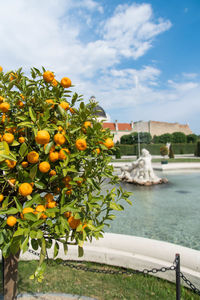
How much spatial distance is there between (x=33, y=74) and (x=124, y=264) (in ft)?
9.87

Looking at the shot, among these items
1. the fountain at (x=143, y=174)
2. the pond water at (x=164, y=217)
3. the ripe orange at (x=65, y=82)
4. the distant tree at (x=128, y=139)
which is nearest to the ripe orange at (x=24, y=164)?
the ripe orange at (x=65, y=82)

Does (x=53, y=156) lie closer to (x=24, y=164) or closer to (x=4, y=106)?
(x=24, y=164)

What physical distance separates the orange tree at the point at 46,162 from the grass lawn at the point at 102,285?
1.58 meters

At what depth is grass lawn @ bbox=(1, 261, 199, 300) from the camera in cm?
284

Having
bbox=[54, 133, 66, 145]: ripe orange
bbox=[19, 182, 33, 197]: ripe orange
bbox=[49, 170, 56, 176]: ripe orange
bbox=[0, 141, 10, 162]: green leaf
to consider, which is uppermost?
bbox=[54, 133, 66, 145]: ripe orange

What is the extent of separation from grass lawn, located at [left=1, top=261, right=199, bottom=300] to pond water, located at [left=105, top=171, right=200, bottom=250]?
1792mm

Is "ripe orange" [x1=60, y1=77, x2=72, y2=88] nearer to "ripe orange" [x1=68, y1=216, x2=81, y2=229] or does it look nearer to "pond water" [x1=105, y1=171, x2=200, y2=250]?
"ripe orange" [x1=68, y1=216, x2=81, y2=229]

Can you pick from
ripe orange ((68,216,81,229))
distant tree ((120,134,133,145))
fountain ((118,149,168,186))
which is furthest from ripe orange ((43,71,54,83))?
distant tree ((120,134,133,145))

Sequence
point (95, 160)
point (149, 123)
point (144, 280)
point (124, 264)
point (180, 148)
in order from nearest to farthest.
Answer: point (95, 160) < point (144, 280) < point (124, 264) < point (180, 148) < point (149, 123)

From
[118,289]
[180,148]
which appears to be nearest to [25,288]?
[118,289]

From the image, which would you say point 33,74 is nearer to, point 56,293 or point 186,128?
point 56,293

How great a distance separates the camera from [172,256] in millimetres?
A: 3221

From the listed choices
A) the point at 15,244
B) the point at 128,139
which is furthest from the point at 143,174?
the point at 128,139

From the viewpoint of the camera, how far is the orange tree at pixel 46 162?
142 cm
